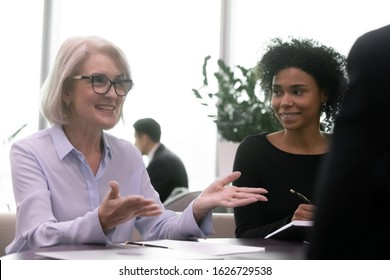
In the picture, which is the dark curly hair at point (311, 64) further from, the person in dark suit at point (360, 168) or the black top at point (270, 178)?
the person in dark suit at point (360, 168)

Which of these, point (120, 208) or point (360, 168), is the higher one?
point (360, 168)

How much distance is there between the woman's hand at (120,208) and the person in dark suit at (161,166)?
133 inches

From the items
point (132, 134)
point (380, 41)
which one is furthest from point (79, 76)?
point (132, 134)

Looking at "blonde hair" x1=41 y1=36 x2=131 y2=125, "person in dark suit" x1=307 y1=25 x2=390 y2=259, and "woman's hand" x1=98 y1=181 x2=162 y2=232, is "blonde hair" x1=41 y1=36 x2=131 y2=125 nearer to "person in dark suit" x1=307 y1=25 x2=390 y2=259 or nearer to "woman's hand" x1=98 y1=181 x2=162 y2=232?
"woman's hand" x1=98 y1=181 x2=162 y2=232

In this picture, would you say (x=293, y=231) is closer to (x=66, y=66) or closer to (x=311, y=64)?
(x=66, y=66)

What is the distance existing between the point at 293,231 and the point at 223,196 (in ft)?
0.80

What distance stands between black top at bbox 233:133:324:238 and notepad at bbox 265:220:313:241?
0.36 meters

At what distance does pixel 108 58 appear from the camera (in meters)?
2.01

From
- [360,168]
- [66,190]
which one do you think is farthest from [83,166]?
[360,168]

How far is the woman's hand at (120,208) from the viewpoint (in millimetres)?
1404

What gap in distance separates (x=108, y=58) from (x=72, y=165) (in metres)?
Answer: 0.39

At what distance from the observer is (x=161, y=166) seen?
5.04 m

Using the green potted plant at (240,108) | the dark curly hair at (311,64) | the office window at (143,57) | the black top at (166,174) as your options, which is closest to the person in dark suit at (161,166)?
the black top at (166,174)

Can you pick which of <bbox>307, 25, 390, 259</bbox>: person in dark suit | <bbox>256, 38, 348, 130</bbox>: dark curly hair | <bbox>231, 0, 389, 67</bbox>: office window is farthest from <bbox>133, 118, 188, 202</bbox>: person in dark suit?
<bbox>307, 25, 390, 259</bbox>: person in dark suit
